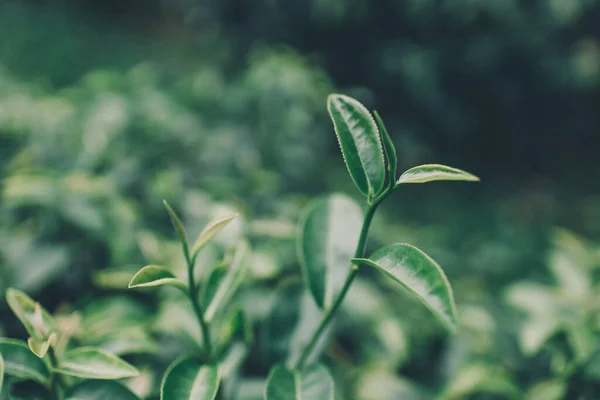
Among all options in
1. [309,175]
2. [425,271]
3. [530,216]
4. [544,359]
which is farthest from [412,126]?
[425,271]

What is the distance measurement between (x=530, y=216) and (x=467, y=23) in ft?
5.80

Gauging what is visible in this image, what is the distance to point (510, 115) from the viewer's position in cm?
437

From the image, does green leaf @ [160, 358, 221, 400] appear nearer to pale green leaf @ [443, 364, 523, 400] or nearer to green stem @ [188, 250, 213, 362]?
green stem @ [188, 250, 213, 362]

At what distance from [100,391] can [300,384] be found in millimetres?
391

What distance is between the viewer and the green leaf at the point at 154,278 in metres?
0.80

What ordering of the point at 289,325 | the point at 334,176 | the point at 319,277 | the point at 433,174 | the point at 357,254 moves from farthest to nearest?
→ 1. the point at 334,176
2. the point at 289,325
3. the point at 319,277
4. the point at 357,254
5. the point at 433,174

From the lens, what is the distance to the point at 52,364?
92 centimetres

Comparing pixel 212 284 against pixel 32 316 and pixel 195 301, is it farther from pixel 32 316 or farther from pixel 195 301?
pixel 32 316

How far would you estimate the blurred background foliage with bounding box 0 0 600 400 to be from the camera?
53.1 inches

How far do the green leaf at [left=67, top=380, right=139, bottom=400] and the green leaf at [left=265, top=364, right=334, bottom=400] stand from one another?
0.27m

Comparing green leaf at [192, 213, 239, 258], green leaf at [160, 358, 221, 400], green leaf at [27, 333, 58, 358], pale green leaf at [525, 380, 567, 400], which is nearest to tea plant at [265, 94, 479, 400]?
green leaf at [160, 358, 221, 400]

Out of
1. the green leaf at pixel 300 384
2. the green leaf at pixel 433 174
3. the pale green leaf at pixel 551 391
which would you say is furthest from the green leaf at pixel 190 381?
the pale green leaf at pixel 551 391

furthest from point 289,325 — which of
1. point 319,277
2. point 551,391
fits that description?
point 551,391

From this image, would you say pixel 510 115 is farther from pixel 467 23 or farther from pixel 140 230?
pixel 140 230
